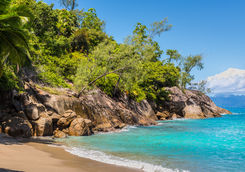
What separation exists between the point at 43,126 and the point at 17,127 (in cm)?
214

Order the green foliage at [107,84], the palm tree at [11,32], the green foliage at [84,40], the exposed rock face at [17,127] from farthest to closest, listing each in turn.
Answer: the green foliage at [84,40]
the green foliage at [107,84]
the exposed rock face at [17,127]
the palm tree at [11,32]

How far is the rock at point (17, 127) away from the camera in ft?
44.6

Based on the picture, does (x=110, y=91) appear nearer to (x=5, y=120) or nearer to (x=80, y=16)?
(x=5, y=120)

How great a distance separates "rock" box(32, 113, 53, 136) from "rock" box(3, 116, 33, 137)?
33.9 inches

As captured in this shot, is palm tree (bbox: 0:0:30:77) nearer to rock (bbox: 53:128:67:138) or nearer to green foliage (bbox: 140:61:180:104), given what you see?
rock (bbox: 53:128:67:138)

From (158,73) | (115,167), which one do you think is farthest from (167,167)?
(158,73)

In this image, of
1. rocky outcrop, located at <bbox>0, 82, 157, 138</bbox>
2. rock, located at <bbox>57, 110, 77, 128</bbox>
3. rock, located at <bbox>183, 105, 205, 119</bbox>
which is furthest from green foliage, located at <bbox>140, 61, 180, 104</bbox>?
rock, located at <bbox>57, 110, 77, 128</bbox>

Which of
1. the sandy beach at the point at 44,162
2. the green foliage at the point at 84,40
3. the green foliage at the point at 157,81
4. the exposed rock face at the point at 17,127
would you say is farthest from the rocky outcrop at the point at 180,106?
the sandy beach at the point at 44,162

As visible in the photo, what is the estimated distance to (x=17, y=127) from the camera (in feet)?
45.7

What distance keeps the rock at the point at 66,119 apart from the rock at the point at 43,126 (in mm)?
1074

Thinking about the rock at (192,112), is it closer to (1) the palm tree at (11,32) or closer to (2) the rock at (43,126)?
(2) the rock at (43,126)

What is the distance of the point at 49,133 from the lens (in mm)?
16344

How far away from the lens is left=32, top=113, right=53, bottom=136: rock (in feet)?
51.4

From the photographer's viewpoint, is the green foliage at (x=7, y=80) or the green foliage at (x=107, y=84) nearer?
the green foliage at (x=7, y=80)
